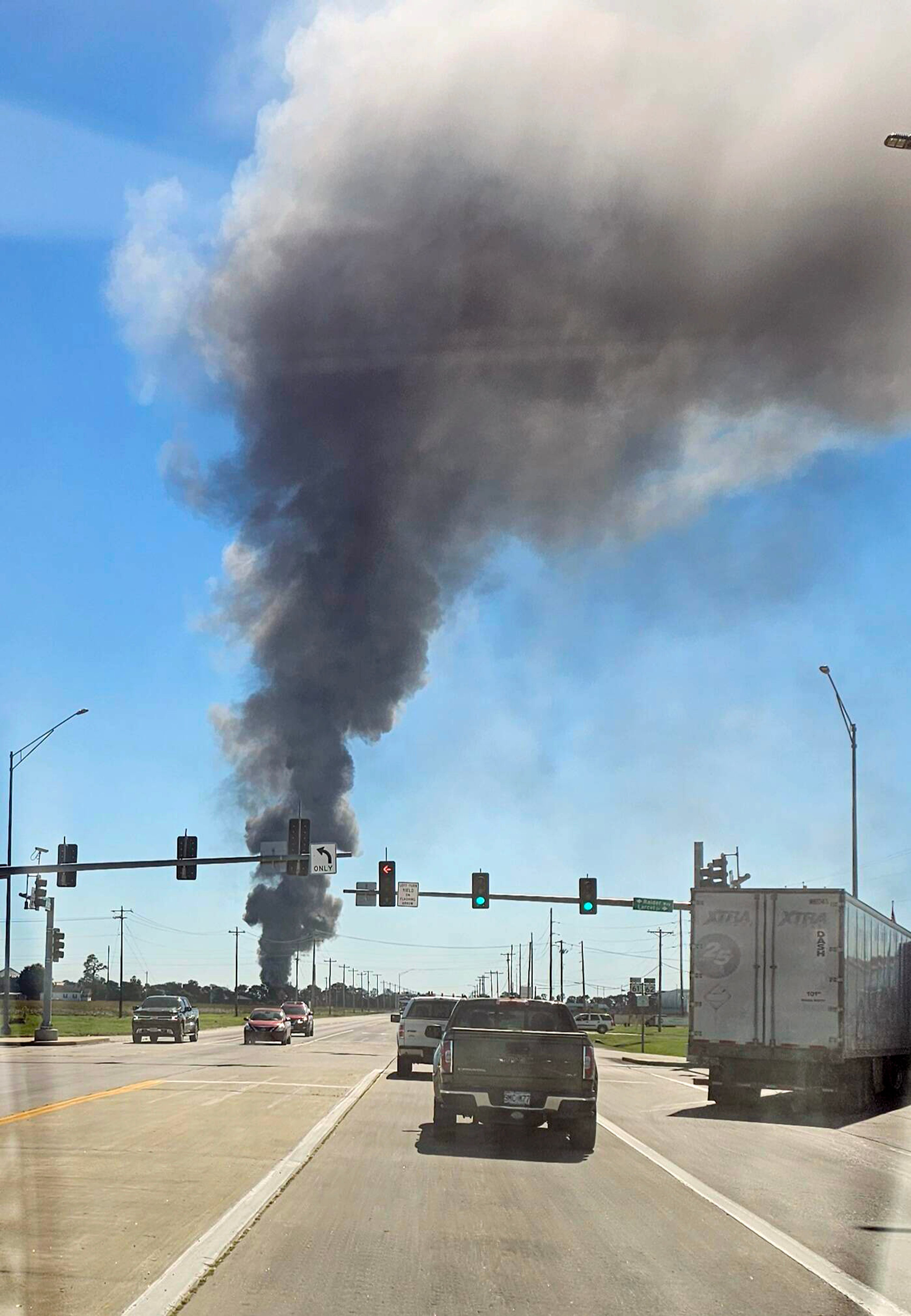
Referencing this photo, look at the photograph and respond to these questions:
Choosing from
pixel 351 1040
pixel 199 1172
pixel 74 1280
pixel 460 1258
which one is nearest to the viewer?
pixel 74 1280

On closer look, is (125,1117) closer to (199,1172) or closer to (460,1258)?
(199,1172)

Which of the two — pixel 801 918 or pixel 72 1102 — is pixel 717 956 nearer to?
pixel 801 918

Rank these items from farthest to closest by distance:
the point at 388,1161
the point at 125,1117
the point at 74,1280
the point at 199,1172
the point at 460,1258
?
the point at 125,1117 → the point at 388,1161 → the point at 199,1172 → the point at 460,1258 → the point at 74,1280

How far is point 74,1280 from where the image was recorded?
346 inches

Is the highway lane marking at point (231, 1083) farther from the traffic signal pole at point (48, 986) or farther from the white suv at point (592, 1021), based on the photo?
the white suv at point (592, 1021)

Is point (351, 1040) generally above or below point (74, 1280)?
below

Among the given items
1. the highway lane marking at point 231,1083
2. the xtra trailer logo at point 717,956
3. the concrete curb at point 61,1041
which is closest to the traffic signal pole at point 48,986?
the concrete curb at point 61,1041

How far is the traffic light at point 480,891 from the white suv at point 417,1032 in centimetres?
1247

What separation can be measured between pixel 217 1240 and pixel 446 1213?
96.0 inches

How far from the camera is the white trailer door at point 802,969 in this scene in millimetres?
23688

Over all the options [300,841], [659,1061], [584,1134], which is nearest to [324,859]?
[300,841]

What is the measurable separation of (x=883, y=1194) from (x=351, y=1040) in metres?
49.0

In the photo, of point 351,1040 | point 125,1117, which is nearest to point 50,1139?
point 125,1117

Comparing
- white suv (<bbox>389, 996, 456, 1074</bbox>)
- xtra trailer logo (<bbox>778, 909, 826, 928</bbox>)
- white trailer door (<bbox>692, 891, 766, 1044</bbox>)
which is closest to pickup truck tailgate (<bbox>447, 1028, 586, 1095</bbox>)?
white trailer door (<bbox>692, 891, 766, 1044</bbox>)
